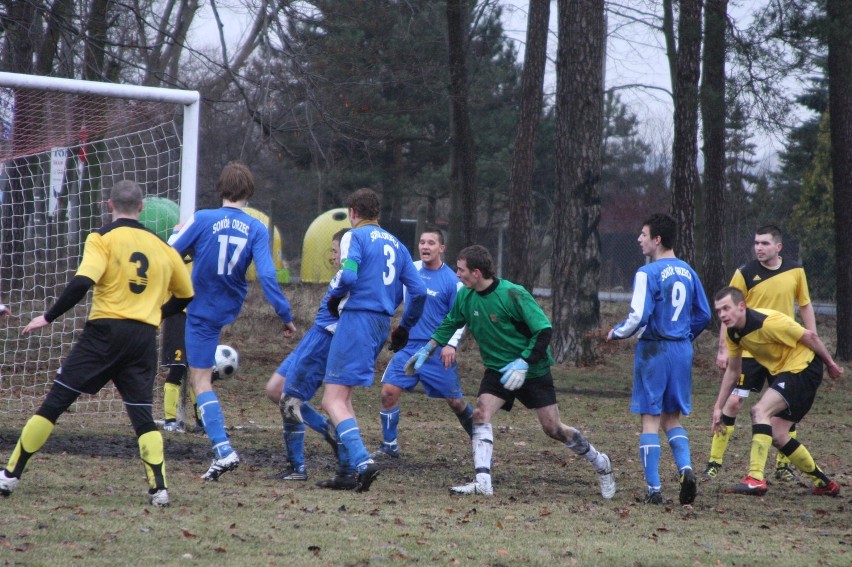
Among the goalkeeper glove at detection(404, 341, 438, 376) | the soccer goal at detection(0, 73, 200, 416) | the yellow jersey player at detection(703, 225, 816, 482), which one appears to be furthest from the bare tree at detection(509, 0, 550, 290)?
the goalkeeper glove at detection(404, 341, 438, 376)

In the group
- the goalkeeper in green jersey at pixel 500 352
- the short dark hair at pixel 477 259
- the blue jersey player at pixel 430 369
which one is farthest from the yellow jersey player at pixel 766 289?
the short dark hair at pixel 477 259

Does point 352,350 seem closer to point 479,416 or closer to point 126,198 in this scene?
point 479,416

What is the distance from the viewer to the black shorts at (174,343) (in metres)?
8.69

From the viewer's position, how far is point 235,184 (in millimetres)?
6723

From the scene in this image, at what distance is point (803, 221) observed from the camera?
3359 centimetres

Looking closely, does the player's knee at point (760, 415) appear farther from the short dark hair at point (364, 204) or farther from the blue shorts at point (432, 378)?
the short dark hair at point (364, 204)

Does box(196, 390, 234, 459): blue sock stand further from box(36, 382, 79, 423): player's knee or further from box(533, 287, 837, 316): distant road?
box(533, 287, 837, 316): distant road

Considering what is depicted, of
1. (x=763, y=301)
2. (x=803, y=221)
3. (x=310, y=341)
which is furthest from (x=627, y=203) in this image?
(x=310, y=341)

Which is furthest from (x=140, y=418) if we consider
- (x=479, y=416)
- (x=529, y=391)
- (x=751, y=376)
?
(x=751, y=376)

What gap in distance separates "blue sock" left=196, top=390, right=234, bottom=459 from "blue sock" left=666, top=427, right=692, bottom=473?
296 cm

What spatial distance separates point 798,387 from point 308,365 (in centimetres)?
349

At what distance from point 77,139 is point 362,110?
5035 millimetres

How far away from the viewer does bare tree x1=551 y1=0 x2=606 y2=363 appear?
15.3 meters

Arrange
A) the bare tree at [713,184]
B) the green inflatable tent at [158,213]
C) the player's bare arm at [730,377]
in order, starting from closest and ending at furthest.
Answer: the player's bare arm at [730,377]
the green inflatable tent at [158,213]
the bare tree at [713,184]
